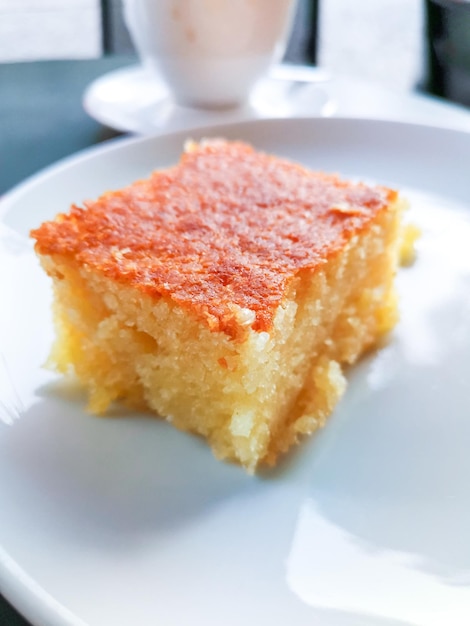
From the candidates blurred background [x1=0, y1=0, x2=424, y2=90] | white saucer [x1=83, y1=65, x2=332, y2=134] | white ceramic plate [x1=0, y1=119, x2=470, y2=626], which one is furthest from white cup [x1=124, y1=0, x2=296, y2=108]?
blurred background [x1=0, y1=0, x2=424, y2=90]

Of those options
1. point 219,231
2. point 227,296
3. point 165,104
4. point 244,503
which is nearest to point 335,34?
point 165,104

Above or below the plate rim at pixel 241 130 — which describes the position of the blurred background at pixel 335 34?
below

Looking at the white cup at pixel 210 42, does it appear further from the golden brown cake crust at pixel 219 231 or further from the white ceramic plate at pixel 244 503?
the white ceramic plate at pixel 244 503

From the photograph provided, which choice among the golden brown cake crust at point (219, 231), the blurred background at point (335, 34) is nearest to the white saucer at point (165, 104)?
the golden brown cake crust at point (219, 231)

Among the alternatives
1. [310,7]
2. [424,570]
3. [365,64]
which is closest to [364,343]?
[424,570]

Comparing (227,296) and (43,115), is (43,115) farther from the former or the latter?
(227,296)

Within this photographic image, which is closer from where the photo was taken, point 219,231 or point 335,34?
point 219,231

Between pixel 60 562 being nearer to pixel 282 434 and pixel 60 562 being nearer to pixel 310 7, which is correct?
pixel 282 434
